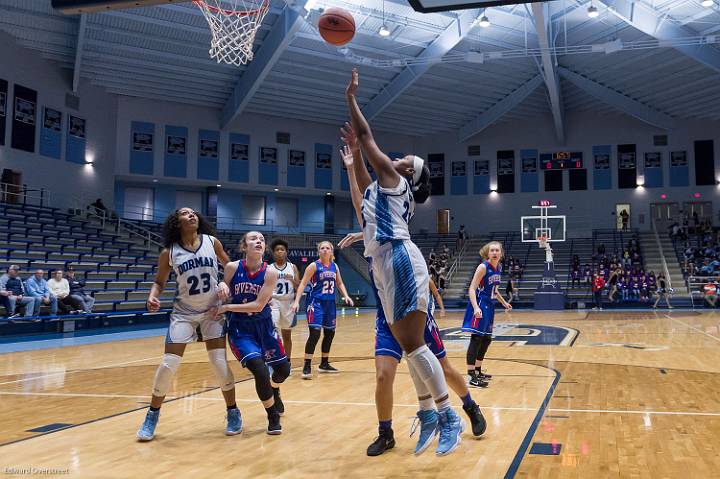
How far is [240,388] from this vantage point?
696cm

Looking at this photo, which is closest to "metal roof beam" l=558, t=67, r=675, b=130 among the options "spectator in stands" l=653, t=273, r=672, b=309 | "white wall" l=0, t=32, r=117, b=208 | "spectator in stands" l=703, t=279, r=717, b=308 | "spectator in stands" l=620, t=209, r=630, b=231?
"spectator in stands" l=620, t=209, r=630, b=231

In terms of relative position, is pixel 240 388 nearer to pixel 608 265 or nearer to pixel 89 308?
pixel 89 308

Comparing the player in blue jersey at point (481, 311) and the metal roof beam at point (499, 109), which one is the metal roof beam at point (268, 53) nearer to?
the metal roof beam at point (499, 109)

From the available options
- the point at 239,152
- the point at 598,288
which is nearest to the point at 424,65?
the point at 239,152

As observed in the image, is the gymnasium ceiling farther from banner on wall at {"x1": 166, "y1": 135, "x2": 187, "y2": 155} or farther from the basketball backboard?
the basketball backboard

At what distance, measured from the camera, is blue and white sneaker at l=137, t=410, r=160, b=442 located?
455 cm

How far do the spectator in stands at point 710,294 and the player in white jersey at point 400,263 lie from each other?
887 inches

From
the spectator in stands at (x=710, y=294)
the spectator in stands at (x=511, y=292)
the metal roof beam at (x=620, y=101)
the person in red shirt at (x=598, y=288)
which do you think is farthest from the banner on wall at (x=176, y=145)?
the spectator in stands at (x=710, y=294)

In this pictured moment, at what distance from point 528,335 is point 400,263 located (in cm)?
1050

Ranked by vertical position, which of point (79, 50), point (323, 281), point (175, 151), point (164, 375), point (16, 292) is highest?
point (79, 50)

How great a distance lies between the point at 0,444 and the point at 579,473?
3.98 meters

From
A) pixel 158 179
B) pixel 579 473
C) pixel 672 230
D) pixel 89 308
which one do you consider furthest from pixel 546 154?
pixel 579 473

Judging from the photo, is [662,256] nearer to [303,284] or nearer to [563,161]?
[563,161]

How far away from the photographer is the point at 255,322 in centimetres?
509
